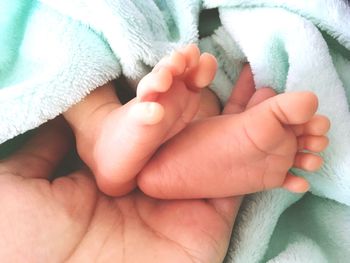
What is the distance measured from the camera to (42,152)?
79cm

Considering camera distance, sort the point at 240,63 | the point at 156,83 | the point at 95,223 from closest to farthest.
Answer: the point at 156,83
the point at 95,223
the point at 240,63

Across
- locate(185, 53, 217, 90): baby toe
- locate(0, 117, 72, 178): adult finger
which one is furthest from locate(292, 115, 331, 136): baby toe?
locate(0, 117, 72, 178): adult finger

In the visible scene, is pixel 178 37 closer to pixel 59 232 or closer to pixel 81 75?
pixel 81 75

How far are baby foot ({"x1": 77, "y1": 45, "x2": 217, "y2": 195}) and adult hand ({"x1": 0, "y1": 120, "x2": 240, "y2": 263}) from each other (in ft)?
0.13

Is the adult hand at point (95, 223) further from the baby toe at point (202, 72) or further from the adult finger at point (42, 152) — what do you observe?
the baby toe at point (202, 72)

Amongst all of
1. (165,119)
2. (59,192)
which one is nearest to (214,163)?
(165,119)

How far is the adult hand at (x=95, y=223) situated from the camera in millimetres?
661

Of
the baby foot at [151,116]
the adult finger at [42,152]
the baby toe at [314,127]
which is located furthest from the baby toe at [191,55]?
the adult finger at [42,152]

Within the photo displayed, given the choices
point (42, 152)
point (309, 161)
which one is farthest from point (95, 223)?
point (309, 161)

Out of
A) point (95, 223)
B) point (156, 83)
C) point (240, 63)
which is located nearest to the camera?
point (156, 83)

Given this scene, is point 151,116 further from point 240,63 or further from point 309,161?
point 240,63

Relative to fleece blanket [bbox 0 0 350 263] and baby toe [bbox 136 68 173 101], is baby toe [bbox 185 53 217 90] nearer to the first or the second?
baby toe [bbox 136 68 173 101]

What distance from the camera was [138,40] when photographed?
2.49ft

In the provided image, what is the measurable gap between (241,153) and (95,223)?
191mm
